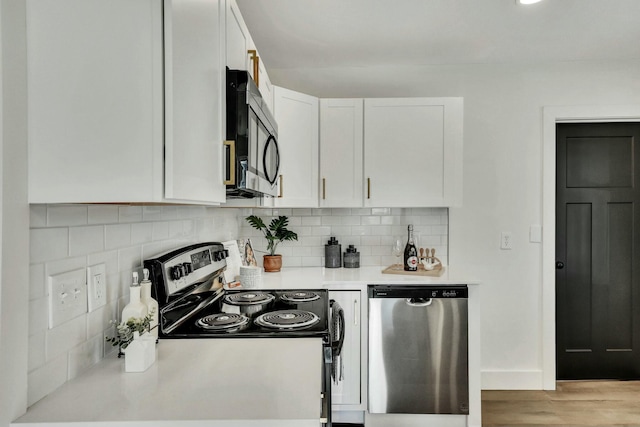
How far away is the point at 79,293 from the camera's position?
118 cm

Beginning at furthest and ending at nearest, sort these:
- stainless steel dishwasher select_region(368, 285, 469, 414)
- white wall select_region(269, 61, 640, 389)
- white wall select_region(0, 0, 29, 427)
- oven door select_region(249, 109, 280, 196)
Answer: white wall select_region(269, 61, 640, 389)
stainless steel dishwasher select_region(368, 285, 469, 414)
oven door select_region(249, 109, 280, 196)
white wall select_region(0, 0, 29, 427)

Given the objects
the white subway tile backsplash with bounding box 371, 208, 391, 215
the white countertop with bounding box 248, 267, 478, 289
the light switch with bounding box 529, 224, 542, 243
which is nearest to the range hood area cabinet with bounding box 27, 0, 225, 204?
the white countertop with bounding box 248, 267, 478, 289

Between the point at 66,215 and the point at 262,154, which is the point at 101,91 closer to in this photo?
the point at 66,215

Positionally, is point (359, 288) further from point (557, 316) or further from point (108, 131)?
point (108, 131)

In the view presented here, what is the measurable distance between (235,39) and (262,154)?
0.42 meters

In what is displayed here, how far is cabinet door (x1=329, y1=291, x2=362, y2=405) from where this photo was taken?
2.59m

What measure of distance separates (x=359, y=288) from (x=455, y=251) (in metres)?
0.96

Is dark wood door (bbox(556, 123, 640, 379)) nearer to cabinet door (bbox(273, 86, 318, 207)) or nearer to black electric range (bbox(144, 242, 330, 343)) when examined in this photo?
cabinet door (bbox(273, 86, 318, 207))

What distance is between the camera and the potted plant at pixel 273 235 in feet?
9.98

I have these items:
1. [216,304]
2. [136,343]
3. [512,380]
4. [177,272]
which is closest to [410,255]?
[512,380]

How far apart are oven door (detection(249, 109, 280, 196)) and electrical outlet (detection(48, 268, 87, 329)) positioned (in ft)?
1.98

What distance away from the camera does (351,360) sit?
8.50ft

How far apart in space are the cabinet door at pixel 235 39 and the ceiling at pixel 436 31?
60 centimetres

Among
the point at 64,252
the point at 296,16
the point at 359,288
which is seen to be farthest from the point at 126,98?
the point at 359,288
